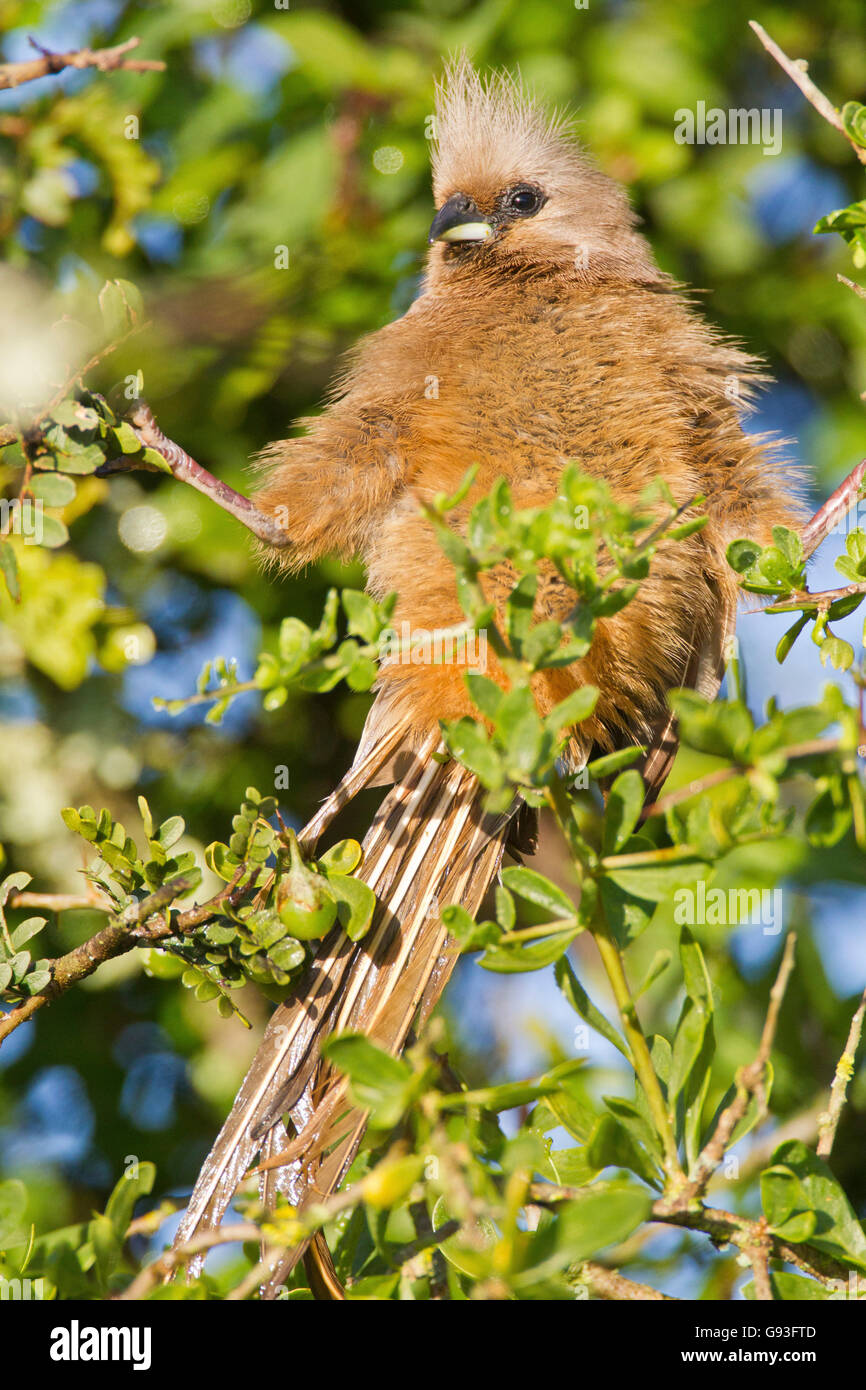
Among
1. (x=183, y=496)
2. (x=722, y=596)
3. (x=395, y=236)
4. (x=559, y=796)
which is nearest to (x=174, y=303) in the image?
(x=183, y=496)

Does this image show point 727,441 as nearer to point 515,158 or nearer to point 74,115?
point 515,158

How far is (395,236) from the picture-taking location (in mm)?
2410

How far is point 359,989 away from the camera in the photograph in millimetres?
1521

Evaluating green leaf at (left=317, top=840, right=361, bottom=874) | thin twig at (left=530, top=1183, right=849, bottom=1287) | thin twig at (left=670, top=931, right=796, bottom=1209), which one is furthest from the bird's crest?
thin twig at (left=530, top=1183, right=849, bottom=1287)

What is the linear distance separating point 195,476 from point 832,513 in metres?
0.88

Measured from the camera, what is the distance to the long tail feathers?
139 centimetres

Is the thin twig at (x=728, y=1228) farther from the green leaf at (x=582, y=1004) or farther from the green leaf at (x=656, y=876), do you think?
the green leaf at (x=656, y=876)

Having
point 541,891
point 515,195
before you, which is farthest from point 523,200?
point 541,891

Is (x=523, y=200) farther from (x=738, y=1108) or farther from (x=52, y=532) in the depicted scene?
(x=738, y=1108)

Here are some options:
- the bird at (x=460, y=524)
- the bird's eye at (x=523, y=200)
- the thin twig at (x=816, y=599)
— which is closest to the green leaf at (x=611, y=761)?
the thin twig at (x=816, y=599)

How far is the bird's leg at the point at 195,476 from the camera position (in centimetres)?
161

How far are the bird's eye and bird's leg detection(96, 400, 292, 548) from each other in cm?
90

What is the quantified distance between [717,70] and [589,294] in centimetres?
75
